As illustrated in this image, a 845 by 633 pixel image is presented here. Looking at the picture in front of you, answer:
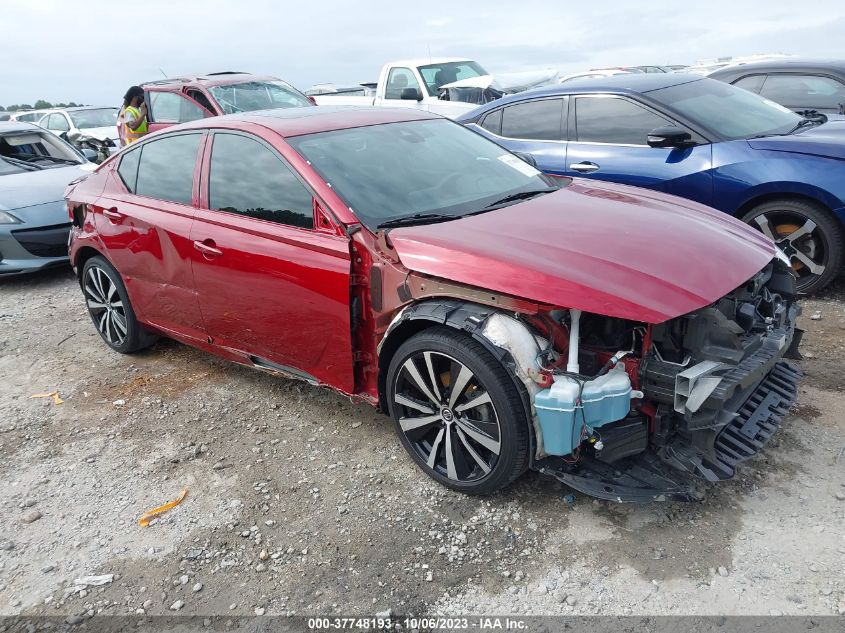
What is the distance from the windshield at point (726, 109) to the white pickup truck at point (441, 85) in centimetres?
514

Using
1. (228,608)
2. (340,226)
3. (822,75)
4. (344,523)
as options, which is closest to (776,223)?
(822,75)

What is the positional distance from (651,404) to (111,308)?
388 centimetres

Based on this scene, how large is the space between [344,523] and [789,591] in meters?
1.74

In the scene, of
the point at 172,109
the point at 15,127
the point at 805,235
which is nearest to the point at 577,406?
the point at 805,235

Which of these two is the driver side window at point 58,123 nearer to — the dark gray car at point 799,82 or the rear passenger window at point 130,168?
the rear passenger window at point 130,168

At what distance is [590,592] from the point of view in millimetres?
2521

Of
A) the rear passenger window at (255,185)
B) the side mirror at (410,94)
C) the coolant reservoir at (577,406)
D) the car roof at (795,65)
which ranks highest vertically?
the car roof at (795,65)

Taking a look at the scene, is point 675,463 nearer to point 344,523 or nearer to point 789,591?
point 789,591

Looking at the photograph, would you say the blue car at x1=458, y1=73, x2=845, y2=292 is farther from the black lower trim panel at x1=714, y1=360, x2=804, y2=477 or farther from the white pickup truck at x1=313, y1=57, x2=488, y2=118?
the white pickup truck at x1=313, y1=57, x2=488, y2=118

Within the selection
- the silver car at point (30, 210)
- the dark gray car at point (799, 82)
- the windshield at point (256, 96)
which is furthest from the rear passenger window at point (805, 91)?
the silver car at point (30, 210)

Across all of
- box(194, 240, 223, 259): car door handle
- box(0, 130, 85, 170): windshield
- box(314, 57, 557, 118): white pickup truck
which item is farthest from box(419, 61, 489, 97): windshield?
box(194, 240, 223, 259): car door handle

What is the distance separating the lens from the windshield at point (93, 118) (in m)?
15.3

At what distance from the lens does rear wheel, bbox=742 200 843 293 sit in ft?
15.8

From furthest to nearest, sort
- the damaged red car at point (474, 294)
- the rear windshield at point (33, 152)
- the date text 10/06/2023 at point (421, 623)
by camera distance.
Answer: the rear windshield at point (33, 152), the damaged red car at point (474, 294), the date text 10/06/2023 at point (421, 623)
